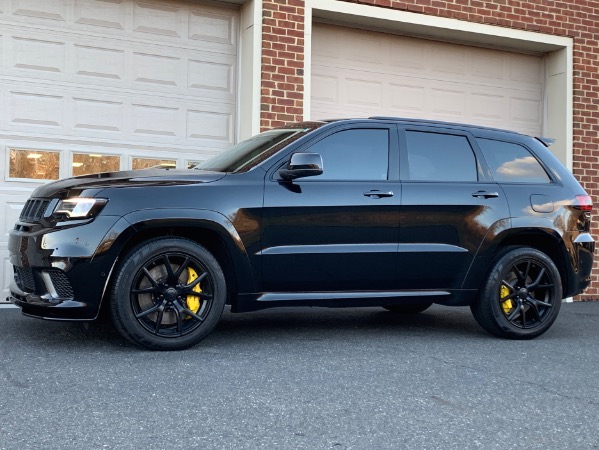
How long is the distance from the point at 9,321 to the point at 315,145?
3.02 meters

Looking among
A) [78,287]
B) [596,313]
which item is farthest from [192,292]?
[596,313]

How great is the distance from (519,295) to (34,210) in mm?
3867

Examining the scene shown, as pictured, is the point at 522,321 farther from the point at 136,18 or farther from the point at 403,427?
the point at 136,18

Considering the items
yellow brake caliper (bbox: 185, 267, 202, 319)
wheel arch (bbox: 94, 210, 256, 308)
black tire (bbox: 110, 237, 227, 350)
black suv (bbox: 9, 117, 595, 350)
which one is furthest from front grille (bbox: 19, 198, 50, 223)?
yellow brake caliper (bbox: 185, 267, 202, 319)

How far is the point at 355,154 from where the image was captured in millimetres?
6277

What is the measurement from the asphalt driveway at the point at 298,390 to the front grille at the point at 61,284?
0.40 meters

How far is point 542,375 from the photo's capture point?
16.9ft

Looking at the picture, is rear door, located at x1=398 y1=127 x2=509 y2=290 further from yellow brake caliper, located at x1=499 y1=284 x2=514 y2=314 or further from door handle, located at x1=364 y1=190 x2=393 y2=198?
yellow brake caliper, located at x1=499 y1=284 x2=514 y2=314

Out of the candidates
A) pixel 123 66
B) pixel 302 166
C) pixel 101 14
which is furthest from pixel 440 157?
pixel 101 14

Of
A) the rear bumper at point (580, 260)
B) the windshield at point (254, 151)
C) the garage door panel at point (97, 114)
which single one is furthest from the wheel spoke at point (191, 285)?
the garage door panel at point (97, 114)

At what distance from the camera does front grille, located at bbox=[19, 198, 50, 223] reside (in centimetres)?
559

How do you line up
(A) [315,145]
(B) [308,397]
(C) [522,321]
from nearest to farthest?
(B) [308,397] < (A) [315,145] < (C) [522,321]

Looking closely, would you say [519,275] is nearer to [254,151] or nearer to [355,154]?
[355,154]

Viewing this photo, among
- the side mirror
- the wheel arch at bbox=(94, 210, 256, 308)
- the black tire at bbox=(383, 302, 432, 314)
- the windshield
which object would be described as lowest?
the black tire at bbox=(383, 302, 432, 314)
